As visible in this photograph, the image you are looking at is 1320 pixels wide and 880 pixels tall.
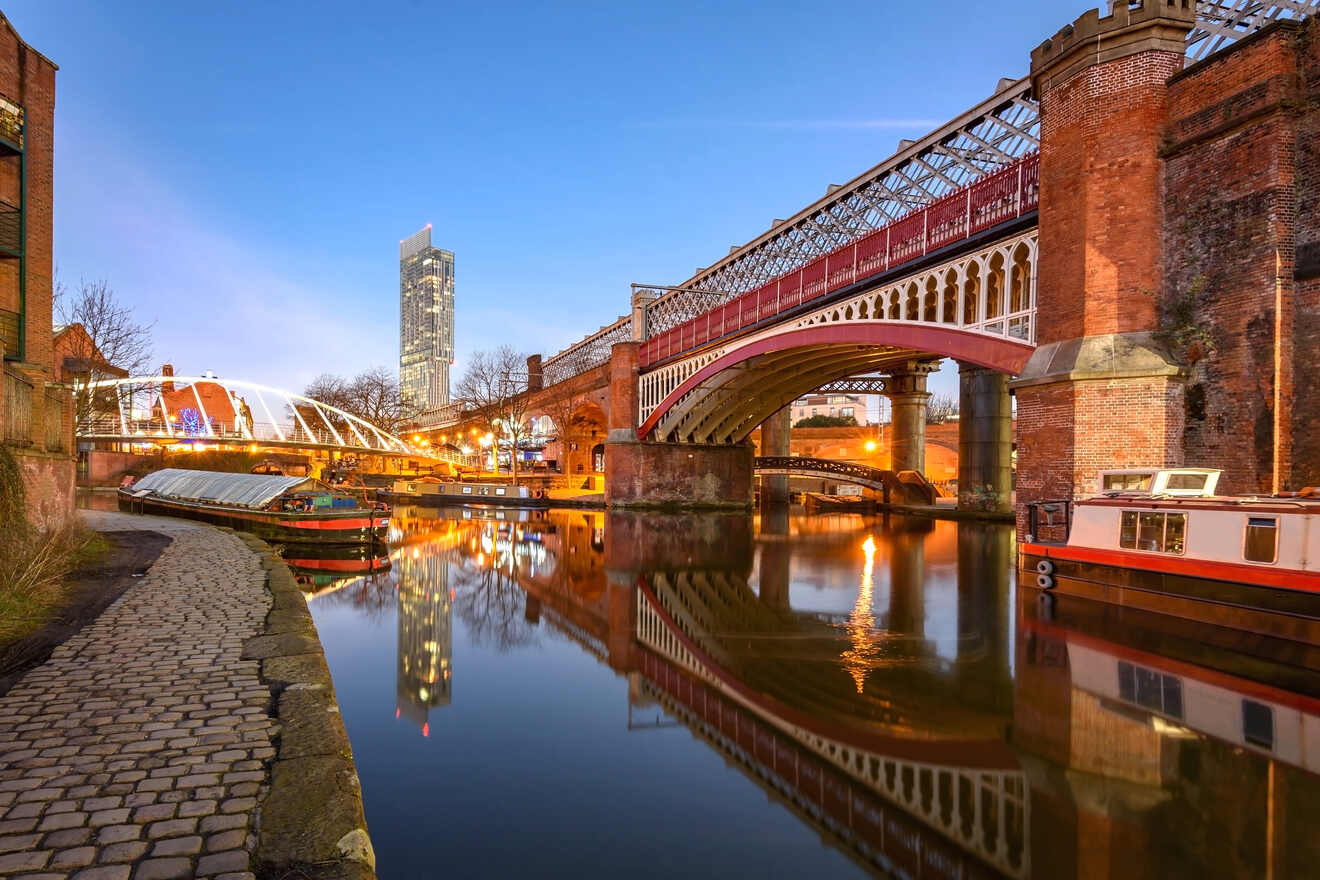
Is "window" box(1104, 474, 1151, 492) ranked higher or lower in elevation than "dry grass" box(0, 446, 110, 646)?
higher

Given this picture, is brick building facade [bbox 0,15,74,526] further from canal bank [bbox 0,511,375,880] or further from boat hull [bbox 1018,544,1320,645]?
boat hull [bbox 1018,544,1320,645]

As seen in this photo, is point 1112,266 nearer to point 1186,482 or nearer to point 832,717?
point 1186,482

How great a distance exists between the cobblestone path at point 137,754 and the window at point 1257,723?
7.01 m

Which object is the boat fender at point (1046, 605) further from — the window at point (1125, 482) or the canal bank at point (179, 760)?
the canal bank at point (179, 760)

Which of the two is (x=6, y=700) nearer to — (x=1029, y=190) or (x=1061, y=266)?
(x=1061, y=266)

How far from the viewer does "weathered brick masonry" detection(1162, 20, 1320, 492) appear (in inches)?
405

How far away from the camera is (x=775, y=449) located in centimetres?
4319

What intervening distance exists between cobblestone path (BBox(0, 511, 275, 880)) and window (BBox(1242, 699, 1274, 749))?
7013 mm

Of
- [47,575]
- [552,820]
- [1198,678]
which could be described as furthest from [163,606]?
[1198,678]

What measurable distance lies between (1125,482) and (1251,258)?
144 inches

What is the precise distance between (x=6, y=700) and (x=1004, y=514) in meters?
30.4

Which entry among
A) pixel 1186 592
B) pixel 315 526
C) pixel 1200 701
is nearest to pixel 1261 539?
pixel 1186 592

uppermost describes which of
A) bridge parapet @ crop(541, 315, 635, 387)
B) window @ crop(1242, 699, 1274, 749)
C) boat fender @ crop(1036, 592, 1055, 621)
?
bridge parapet @ crop(541, 315, 635, 387)


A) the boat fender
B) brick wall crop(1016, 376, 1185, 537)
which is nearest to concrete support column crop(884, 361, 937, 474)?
brick wall crop(1016, 376, 1185, 537)
